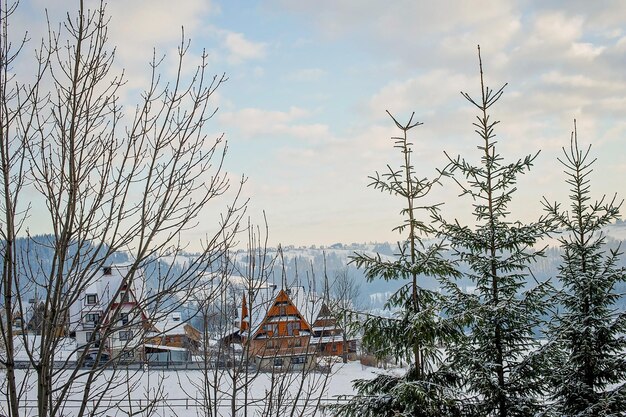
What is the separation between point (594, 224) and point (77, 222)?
7.72 metres

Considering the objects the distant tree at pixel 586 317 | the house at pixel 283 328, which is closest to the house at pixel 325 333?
the house at pixel 283 328

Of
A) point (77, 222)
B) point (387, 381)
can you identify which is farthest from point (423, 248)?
point (77, 222)

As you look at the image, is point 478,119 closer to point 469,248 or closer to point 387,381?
point 469,248

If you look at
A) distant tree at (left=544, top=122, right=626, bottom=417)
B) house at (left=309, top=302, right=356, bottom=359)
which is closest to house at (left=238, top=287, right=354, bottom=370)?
house at (left=309, top=302, right=356, bottom=359)

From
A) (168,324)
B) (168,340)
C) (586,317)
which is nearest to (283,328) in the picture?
(168,340)

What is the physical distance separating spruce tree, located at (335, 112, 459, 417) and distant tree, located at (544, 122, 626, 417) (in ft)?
6.84

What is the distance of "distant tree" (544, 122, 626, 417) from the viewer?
752 centimetres

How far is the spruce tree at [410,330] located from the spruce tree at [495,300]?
580 millimetres

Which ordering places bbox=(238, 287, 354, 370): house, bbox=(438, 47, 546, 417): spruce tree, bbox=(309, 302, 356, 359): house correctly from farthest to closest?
1. bbox=(438, 47, 546, 417): spruce tree
2. bbox=(309, 302, 356, 359): house
3. bbox=(238, 287, 354, 370): house

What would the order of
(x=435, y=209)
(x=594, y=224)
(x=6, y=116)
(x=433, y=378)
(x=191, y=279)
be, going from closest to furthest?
(x=6, y=116)
(x=191, y=279)
(x=433, y=378)
(x=435, y=209)
(x=594, y=224)

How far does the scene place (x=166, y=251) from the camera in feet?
12.2

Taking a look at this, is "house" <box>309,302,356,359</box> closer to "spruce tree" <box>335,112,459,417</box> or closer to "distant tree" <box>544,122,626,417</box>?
"spruce tree" <box>335,112,459,417</box>

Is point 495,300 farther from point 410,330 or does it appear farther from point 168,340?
point 168,340

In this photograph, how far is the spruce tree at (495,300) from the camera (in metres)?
7.42
